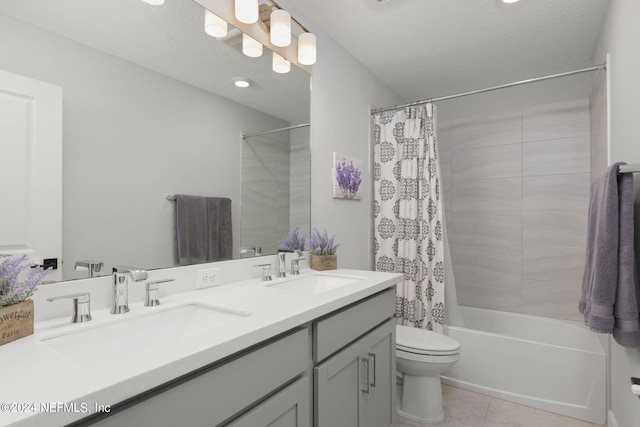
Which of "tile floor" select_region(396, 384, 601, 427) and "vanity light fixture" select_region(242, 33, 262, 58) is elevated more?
"vanity light fixture" select_region(242, 33, 262, 58)

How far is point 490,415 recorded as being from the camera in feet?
6.87

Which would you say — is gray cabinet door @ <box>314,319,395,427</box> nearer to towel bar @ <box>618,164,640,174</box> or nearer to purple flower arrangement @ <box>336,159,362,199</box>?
purple flower arrangement @ <box>336,159,362,199</box>

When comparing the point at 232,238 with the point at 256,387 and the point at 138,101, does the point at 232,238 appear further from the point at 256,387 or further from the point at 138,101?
the point at 256,387

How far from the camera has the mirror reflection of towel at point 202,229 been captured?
139cm

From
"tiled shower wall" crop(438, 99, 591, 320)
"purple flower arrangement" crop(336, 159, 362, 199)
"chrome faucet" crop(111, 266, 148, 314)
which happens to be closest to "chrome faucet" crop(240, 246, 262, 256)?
"chrome faucet" crop(111, 266, 148, 314)

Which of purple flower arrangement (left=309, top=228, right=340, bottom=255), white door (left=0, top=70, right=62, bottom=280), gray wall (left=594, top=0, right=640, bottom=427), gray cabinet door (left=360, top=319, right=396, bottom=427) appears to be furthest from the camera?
purple flower arrangement (left=309, top=228, right=340, bottom=255)

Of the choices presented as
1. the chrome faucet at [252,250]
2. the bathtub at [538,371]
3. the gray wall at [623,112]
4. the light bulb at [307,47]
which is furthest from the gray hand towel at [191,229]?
the bathtub at [538,371]

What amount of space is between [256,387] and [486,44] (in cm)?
Answer: 259

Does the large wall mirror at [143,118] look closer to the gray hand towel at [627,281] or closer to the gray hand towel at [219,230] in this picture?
the gray hand towel at [219,230]

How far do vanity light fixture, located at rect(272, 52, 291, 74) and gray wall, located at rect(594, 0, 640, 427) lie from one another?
1.56m

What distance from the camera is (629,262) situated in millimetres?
1235

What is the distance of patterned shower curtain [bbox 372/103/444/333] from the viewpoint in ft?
8.07

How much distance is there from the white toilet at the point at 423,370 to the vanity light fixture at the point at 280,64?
5.69 ft

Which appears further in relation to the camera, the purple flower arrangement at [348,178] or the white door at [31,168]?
the purple flower arrangement at [348,178]
